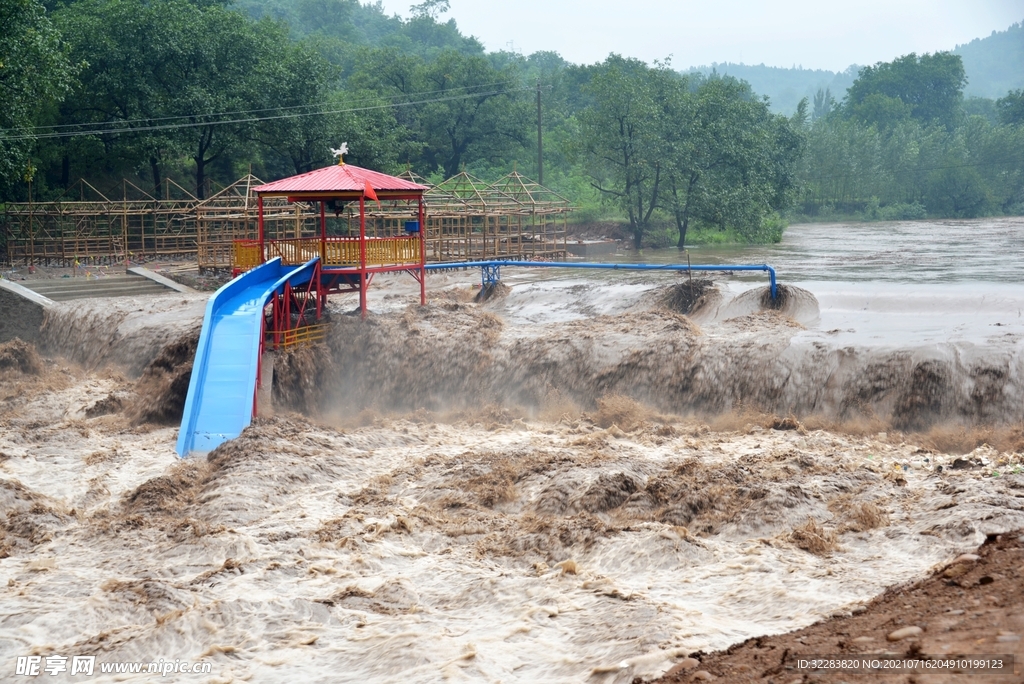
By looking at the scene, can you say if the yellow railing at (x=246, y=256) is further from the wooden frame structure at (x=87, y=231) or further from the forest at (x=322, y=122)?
the wooden frame structure at (x=87, y=231)

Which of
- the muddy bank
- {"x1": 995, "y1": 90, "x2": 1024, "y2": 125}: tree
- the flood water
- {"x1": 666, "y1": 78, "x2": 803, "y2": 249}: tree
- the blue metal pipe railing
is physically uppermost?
{"x1": 995, "y1": 90, "x2": 1024, "y2": 125}: tree

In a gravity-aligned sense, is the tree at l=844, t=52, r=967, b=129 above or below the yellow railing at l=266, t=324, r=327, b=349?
above

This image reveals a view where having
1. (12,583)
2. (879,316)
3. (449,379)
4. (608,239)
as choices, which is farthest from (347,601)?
(608,239)

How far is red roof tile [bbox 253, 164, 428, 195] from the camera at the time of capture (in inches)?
750

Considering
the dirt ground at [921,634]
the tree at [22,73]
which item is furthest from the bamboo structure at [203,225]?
the dirt ground at [921,634]

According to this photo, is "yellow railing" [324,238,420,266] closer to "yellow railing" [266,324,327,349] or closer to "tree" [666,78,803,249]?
"yellow railing" [266,324,327,349]

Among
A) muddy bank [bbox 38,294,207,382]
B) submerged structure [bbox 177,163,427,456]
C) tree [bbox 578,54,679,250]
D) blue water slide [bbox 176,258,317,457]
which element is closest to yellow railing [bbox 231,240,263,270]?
submerged structure [bbox 177,163,427,456]

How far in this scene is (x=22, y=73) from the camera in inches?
1035

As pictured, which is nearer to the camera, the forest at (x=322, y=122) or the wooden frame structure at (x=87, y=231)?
the wooden frame structure at (x=87, y=231)

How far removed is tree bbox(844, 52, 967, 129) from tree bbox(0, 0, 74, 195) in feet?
260

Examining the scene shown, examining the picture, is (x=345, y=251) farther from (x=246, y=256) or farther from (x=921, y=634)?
(x=921, y=634)

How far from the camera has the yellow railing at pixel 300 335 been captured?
18156mm

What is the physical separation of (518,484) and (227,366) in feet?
20.1

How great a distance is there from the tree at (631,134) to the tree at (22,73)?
76.7 feet
